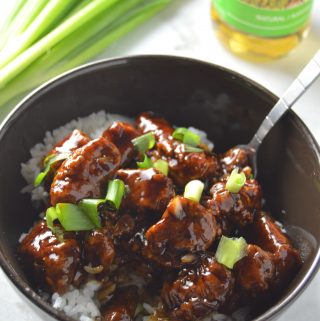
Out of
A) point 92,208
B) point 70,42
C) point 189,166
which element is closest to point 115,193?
point 92,208

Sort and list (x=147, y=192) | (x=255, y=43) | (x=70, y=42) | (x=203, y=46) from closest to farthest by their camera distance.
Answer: (x=147, y=192)
(x=70, y=42)
(x=255, y=43)
(x=203, y=46)

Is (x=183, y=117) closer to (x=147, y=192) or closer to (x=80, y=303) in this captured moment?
(x=147, y=192)

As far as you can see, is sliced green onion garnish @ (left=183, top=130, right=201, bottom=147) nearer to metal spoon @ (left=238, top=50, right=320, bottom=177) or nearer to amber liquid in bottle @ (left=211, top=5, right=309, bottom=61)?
metal spoon @ (left=238, top=50, right=320, bottom=177)

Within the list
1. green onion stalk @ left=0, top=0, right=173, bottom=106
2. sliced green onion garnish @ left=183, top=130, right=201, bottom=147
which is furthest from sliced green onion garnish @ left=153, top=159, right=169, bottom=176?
green onion stalk @ left=0, top=0, right=173, bottom=106

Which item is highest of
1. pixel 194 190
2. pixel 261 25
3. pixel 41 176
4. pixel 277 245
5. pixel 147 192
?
pixel 41 176

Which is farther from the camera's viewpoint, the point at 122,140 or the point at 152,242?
the point at 122,140

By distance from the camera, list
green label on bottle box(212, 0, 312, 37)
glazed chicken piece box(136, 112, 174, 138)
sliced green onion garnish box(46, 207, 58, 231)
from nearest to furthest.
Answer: sliced green onion garnish box(46, 207, 58, 231) < glazed chicken piece box(136, 112, 174, 138) < green label on bottle box(212, 0, 312, 37)

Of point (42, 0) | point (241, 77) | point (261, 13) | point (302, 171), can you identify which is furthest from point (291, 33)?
point (42, 0)

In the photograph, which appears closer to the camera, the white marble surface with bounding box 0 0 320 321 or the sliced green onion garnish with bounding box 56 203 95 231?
the sliced green onion garnish with bounding box 56 203 95 231
